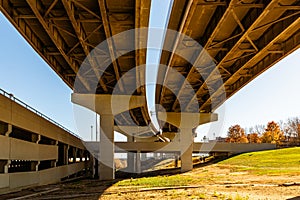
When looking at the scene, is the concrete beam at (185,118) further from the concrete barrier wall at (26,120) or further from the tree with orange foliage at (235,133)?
the tree with orange foliage at (235,133)

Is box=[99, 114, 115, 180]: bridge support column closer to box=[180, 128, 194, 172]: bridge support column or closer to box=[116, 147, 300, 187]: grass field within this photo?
box=[116, 147, 300, 187]: grass field

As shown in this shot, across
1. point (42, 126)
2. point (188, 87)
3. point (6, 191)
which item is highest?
point (188, 87)

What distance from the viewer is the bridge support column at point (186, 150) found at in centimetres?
5228

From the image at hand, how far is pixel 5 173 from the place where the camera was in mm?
24719

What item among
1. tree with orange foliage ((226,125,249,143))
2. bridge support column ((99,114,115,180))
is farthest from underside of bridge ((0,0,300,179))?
tree with orange foliage ((226,125,249,143))

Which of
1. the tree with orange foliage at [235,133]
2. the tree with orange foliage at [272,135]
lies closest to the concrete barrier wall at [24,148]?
the tree with orange foliage at [272,135]

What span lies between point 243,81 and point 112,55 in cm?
1585

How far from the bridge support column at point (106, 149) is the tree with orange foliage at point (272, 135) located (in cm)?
5924

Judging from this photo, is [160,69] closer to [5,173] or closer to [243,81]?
[243,81]

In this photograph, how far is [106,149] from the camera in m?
39.0

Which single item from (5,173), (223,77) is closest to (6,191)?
(5,173)

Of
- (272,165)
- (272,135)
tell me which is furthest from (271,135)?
(272,165)

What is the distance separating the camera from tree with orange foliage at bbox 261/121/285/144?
304 ft

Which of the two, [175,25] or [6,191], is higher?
[175,25]
